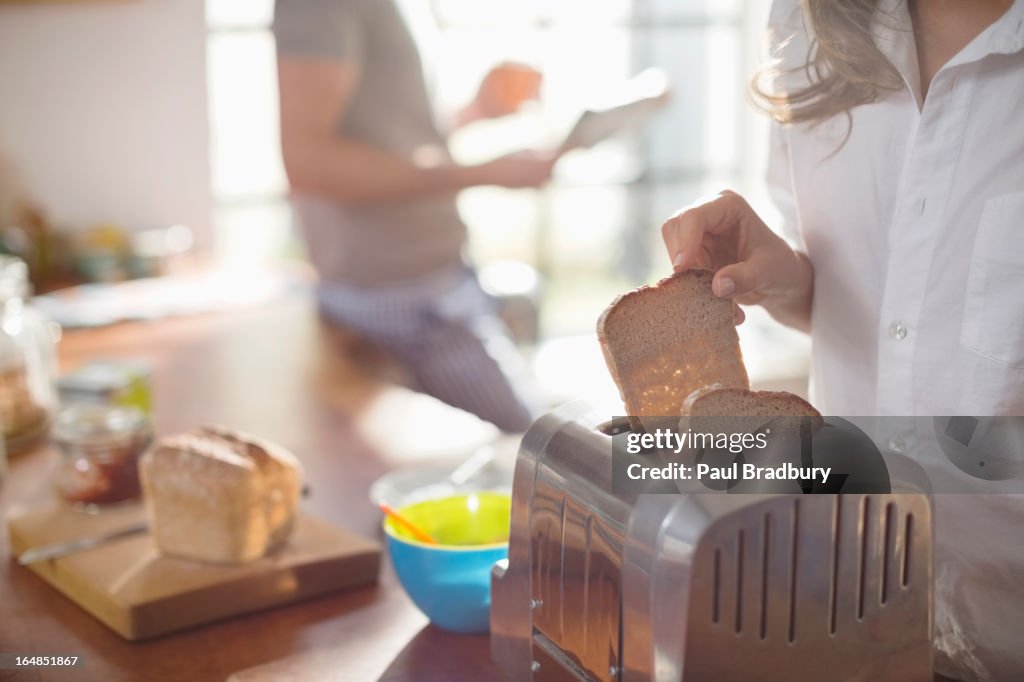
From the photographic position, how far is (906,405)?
3.64 feet

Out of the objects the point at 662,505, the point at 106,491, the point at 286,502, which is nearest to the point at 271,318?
the point at 106,491

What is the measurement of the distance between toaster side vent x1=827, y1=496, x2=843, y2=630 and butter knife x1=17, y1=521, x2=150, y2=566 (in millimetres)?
827

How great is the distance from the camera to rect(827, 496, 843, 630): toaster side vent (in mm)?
771

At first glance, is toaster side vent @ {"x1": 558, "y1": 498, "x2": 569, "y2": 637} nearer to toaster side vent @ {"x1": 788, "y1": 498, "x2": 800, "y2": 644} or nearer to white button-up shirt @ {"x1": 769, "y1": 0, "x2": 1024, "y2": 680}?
toaster side vent @ {"x1": 788, "y1": 498, "x2": 800, "y2": 644}

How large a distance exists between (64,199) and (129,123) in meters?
0.35

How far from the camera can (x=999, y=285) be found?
3.34 ft

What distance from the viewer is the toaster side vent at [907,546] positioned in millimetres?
799

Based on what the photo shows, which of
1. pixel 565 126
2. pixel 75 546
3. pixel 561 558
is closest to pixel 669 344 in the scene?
pixel 561 558

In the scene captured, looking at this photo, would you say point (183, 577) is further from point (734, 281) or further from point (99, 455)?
point (734, 281)

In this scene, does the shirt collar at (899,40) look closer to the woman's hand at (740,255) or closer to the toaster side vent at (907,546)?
the woman's hand at (740,255)

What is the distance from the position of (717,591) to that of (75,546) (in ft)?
2.65

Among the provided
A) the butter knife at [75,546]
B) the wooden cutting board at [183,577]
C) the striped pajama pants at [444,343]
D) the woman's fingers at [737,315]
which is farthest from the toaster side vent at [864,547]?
the striped pajama pants at [444,343]

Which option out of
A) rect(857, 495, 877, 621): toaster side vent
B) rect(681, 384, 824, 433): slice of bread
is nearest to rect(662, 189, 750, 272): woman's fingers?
rect(681, 384, 824, 433): slice of bread

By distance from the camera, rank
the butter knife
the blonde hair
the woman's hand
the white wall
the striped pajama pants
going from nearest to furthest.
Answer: the woman's hand, the blonde hair, the butter knife, the striped pajama pants, the white wall
